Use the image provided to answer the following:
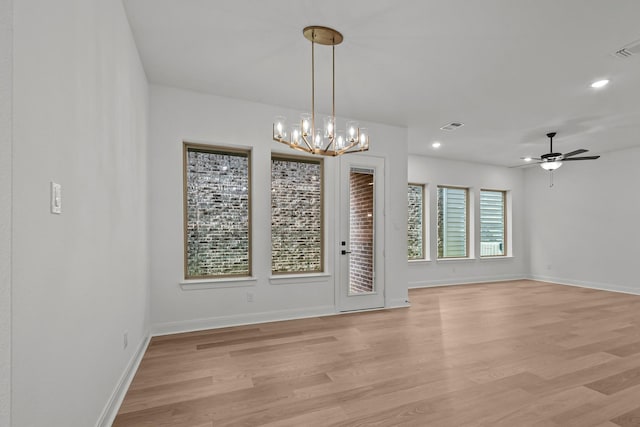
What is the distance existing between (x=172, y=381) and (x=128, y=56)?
2.72 m

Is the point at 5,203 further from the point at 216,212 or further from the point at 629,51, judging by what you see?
the point at 629,51

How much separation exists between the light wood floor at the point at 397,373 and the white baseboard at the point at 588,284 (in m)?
2.60

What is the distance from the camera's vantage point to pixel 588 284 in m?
7.34

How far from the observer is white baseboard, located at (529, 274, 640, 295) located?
6.70 metres

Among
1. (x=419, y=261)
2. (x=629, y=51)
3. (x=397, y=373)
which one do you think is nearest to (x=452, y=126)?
(x=629, y=51)

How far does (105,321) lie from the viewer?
6.90 ft

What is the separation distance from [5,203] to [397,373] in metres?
2.89

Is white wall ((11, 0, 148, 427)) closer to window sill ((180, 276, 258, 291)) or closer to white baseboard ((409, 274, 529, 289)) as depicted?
window sill ((180, 276, 258, 291))

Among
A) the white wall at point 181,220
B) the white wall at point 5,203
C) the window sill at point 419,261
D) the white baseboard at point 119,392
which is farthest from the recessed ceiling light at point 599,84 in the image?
the white baseboard at point 119,392

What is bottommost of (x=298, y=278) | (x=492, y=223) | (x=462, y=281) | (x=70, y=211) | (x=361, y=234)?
(x=462, y=281)

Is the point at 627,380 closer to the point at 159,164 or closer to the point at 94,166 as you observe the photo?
the point at 94,166

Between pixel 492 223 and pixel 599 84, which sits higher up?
pixel 599 84

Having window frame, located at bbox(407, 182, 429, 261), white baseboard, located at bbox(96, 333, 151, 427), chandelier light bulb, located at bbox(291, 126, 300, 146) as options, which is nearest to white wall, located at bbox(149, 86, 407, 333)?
white baseboard, located at bbox(96, 333, 151, 427)

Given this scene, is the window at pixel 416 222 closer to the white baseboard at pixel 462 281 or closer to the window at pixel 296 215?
the white baseboard at pixel 462 281
